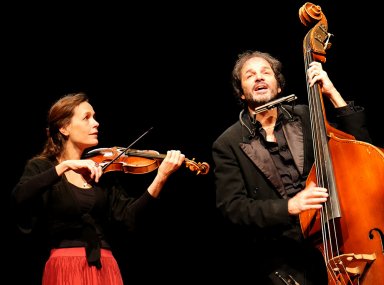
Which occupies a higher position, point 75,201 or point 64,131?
point 64,131

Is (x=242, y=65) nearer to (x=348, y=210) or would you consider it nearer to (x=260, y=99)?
(x=260, y=99)


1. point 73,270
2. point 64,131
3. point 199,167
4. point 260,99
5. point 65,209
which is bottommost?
point 73,270

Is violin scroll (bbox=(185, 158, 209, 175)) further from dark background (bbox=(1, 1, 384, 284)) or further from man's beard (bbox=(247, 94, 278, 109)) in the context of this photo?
dark background (bbox=(1, 1, 384, 284))

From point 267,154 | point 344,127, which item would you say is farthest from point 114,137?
point 344,127

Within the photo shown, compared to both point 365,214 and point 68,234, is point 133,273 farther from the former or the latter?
point 365,214

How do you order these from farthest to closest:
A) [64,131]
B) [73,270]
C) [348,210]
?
[64,131], [73,270], [348,210]

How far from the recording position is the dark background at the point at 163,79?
3162mm

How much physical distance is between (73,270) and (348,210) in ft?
3.99

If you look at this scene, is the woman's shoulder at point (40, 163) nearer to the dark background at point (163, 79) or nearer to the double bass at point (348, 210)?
the dark background at point (163, 79)

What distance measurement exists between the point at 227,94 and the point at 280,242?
1.63m

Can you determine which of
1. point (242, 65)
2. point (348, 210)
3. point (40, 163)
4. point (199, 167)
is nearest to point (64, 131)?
point (40, 163)

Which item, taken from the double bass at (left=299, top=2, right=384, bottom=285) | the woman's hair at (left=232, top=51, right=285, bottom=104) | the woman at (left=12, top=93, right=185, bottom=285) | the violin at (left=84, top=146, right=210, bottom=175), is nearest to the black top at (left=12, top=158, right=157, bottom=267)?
the woman at (left=12, top=93, right=185, bottom=285)

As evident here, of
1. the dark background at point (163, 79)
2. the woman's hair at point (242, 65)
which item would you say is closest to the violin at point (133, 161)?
the woman's hair at point (242, 65)

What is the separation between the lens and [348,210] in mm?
1646
